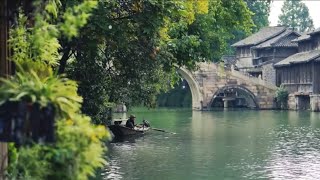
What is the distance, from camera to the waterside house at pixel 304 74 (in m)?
44.3

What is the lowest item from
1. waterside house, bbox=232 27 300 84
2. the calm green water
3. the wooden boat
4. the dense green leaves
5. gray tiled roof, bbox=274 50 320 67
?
the calm green water

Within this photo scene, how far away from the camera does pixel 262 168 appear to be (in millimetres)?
16062

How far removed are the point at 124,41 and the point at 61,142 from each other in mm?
8571

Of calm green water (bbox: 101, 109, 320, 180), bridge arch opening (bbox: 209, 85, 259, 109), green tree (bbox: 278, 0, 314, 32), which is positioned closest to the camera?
calm green water (bbox: 101, 109, 320, 180)

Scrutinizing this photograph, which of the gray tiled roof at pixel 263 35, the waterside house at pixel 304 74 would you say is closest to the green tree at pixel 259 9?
the gray tiled roof at pixel 263 35

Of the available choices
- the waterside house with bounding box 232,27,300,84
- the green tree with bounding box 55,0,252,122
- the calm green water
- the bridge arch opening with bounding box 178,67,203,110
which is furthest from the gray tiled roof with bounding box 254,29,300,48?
the green tree with bounding box 55,0,252,122

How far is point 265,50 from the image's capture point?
54.8 meters

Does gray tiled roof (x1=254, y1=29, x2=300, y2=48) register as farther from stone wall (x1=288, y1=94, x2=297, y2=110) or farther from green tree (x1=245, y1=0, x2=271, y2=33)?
green tree (x1=245, y1=0, x2=271, y2=33)

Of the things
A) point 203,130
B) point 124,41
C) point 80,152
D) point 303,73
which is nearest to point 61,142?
point 80,152

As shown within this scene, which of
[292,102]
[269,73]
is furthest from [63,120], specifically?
[269,73]

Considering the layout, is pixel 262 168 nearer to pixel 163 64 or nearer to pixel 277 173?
pixel 277 173

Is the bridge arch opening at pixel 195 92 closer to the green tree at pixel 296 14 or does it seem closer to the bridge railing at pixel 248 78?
the bridge railing at pixel 248 78

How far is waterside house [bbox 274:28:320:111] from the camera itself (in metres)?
44.3

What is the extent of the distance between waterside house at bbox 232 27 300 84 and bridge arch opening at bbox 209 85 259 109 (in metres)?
2.82
